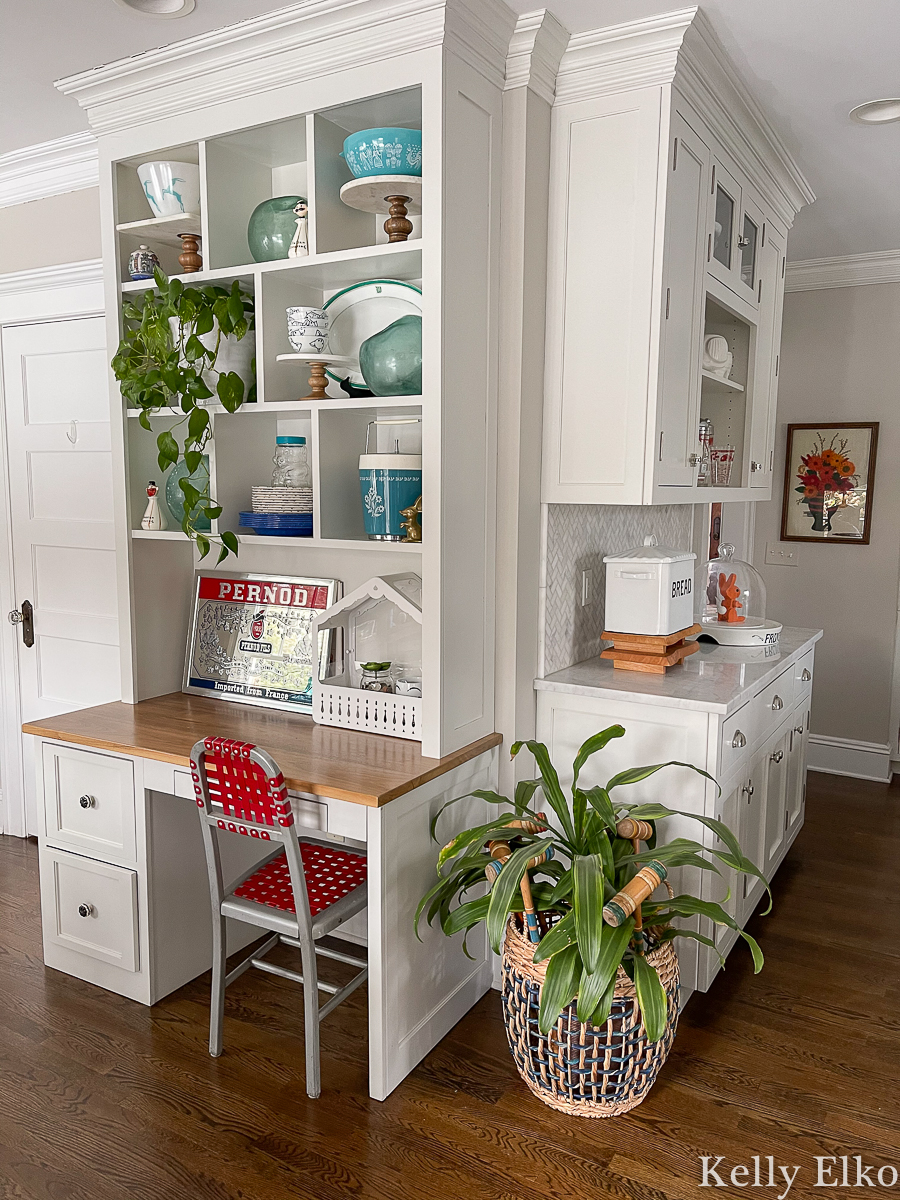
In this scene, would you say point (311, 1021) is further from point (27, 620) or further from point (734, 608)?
point (27, 620)

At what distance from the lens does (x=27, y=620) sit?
3.51 metres

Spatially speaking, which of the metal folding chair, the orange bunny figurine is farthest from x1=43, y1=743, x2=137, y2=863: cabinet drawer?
the orange bunny figurine

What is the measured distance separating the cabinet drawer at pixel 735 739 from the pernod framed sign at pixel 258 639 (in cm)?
111

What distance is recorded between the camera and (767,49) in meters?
2.30

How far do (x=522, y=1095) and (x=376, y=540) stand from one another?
1.41 m

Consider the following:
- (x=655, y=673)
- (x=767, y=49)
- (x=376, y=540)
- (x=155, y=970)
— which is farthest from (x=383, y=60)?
(x=155, y=970)

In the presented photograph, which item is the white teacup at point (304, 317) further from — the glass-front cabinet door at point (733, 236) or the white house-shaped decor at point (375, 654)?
the glass-front cabinet door at point (733, 236)

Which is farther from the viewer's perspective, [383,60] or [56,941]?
[56,941]

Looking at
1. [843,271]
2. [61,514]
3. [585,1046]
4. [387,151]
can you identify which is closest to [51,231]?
[61,514]

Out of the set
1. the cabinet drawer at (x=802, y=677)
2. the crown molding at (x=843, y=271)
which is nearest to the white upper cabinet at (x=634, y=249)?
the cabinet drawer at (x=802, y=677)

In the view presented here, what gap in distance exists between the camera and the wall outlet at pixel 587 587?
283 cm

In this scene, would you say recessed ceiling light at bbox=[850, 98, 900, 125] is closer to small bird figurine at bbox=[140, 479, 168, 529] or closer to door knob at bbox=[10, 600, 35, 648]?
small bird figurine at bbox=[140, 479, 168, 529]

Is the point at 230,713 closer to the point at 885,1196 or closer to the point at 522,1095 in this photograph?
the point at 522,1095

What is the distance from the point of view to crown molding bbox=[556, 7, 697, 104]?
215cm
